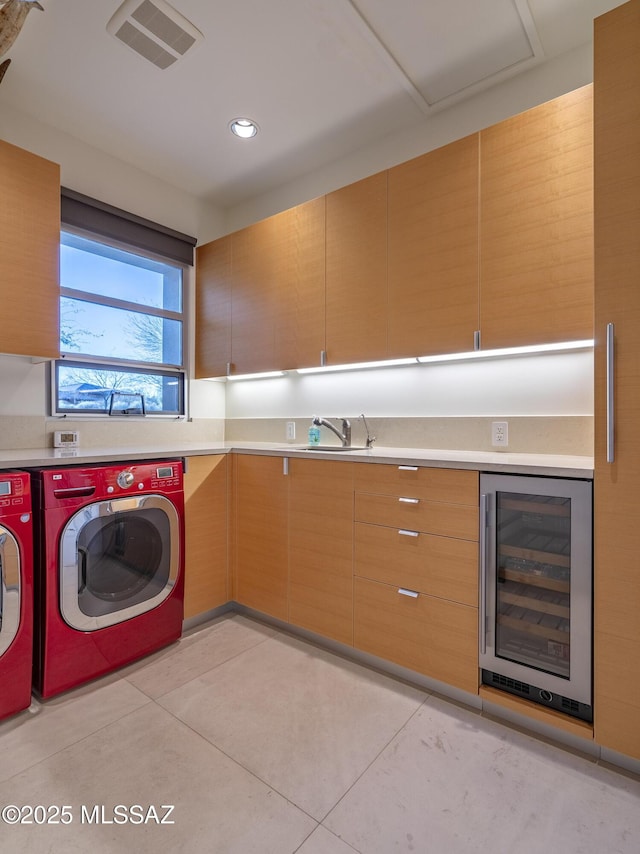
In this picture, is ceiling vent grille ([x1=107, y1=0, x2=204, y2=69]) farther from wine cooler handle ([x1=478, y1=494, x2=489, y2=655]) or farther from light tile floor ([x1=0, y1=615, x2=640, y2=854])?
light tile floor ([x1=0, y1=615, x2=640, y2=854])

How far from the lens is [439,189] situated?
2.08 meters

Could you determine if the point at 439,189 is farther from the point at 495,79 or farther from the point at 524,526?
the point at 524,526

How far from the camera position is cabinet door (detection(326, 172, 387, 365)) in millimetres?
2297

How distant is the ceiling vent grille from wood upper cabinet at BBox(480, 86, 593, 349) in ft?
4.49

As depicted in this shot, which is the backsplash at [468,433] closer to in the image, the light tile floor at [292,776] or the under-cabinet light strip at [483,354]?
the under-cabinet light strip at [483,354]

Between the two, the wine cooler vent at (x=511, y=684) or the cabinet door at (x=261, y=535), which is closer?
the wine cooler vent at (x=511, y=684)

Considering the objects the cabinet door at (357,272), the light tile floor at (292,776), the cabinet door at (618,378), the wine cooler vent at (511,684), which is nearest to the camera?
the light tile floor at (292,776)

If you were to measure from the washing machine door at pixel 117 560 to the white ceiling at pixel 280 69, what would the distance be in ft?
6.68

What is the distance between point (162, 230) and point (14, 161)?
1.02m

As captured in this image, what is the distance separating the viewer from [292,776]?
1.42 m

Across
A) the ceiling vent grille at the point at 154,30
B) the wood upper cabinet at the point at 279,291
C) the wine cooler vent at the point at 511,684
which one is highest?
the ceiling vent grille at the point at 154,30

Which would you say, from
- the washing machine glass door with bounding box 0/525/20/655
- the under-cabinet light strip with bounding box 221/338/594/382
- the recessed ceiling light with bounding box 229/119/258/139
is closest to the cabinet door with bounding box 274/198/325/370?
the under-cabinet light strip with bounding box 221/338/594/382

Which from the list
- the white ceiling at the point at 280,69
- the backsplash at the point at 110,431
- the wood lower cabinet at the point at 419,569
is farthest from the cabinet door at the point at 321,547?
the white ceiling at the point at 280,69

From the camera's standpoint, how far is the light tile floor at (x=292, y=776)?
1.21m
